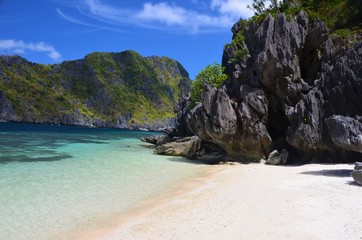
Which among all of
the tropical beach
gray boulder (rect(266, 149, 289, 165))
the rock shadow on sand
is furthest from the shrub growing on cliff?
the rock shadow on sand

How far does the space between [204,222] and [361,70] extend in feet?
73.8

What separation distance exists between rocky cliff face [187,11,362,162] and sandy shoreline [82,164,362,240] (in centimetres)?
999

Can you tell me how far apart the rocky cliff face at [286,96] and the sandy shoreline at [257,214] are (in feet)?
32.8

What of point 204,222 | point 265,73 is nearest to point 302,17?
point 265,73

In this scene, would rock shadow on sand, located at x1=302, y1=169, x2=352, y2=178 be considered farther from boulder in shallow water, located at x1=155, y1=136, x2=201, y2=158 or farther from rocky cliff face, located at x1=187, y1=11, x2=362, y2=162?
boulder in shallow water, located at x1=155, y1=136, x2=201, y2=158

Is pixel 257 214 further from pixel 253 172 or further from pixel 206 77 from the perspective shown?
pixel 206 77

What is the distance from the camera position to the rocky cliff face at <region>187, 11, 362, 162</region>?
1147 inches

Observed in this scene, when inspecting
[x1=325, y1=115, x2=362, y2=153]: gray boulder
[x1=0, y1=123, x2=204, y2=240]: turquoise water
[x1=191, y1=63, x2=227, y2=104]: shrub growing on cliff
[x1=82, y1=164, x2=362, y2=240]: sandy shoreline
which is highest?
[x1=191, y1=63, x2=227, y2=104]: shrub growing on cliff

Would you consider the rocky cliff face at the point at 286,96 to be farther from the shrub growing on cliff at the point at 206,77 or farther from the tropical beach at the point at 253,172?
the shrub growing on cliff at the point at 206,77

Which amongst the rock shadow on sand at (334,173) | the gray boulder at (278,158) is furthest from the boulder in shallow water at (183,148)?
the rock shadow on sand at (334,173)

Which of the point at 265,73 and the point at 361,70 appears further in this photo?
the point at 265,73

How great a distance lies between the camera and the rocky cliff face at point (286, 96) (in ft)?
95.6

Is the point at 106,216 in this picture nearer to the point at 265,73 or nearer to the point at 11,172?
the point at 11,172

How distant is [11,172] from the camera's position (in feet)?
88.6
